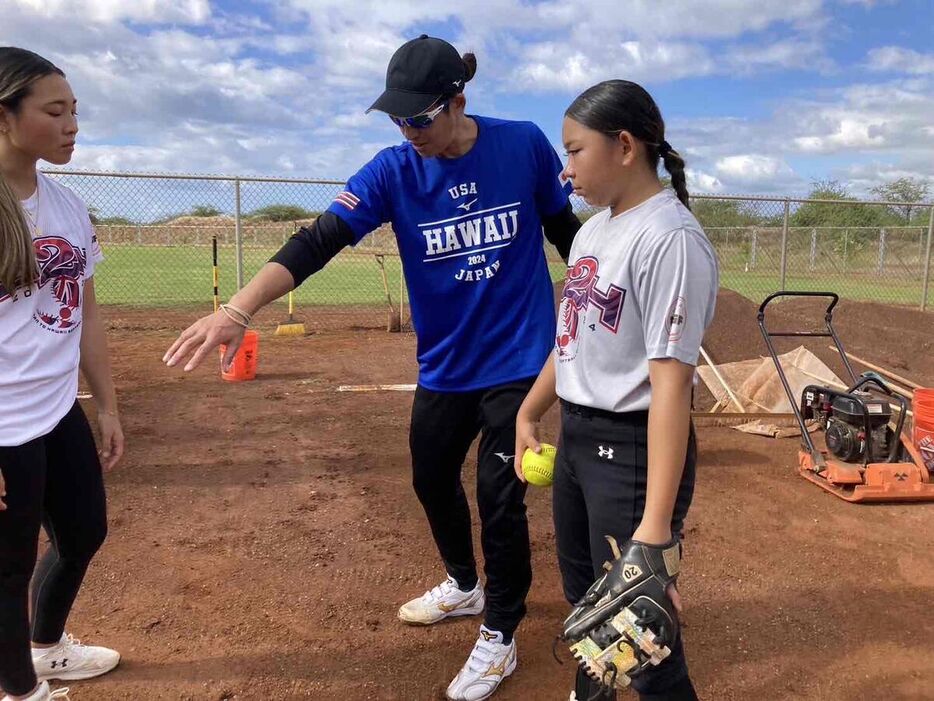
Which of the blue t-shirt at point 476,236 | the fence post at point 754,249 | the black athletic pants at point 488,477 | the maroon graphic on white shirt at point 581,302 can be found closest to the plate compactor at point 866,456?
the blue t-shirt at point 476,236

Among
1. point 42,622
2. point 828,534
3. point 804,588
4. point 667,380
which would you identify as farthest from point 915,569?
point 42,622

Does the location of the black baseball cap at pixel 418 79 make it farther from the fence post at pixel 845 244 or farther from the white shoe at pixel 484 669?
the fence post at pixel 845 244

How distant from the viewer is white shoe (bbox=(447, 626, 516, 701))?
2.83 metres

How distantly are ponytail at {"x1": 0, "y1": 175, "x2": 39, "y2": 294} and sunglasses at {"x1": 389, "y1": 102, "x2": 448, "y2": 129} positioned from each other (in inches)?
46.3

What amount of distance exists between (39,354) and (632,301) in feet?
5.84

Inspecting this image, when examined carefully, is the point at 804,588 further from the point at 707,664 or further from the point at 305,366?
the point at 305,366

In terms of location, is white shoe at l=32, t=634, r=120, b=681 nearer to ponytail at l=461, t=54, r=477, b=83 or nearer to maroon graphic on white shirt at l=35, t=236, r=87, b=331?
maroon graphic on white shirt at l=35, t=236, r=87, b=331

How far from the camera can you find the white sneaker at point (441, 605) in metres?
3.35

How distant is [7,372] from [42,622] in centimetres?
118

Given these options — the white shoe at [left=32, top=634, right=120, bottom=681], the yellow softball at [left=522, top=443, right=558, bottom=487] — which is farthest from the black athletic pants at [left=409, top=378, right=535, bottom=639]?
the white shoe at [left=32, top=634, right=120, bottom=681]

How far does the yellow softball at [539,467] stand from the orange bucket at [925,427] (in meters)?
4.00

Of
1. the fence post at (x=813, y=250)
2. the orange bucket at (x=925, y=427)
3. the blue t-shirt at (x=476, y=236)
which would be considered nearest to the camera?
the blue t-shirt at (x=476, y=236)

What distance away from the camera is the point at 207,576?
374 centimetres

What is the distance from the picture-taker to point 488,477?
2857mm
